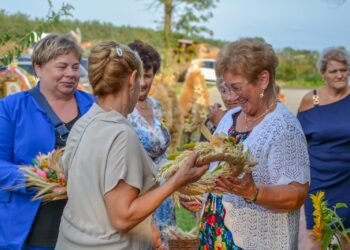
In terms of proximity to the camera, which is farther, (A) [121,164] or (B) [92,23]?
(B) [92,23]

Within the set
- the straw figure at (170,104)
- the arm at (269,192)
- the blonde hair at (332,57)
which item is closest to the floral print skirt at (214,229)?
the arm at (269,192)

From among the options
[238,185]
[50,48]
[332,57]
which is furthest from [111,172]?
[332,57]

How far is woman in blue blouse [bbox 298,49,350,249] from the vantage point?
493cm

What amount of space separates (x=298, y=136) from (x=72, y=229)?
3.67ft

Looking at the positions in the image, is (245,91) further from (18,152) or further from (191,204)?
(18,152)

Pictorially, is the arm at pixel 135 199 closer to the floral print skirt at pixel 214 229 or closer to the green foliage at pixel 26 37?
the floral print skirt at pixel 214 229

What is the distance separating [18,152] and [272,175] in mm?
1347

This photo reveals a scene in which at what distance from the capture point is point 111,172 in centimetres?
214

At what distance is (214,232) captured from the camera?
2982 mm

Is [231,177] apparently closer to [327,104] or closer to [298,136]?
[298,136]

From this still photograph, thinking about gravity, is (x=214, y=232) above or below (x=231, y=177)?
below

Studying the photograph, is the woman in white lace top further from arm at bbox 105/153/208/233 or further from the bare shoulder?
the bare shoulder

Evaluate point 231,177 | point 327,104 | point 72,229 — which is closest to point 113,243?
point 72,229

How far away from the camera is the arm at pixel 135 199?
215 cm
